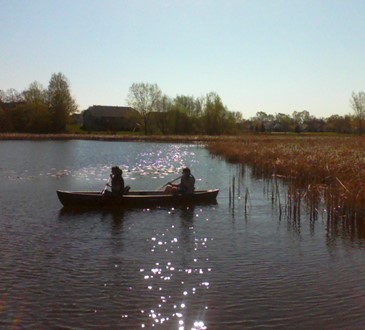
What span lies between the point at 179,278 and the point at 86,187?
1531 cm

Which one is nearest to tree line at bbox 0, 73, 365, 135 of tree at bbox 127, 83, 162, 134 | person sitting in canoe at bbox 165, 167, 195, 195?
tree at bbox 127, 83, 162, 134

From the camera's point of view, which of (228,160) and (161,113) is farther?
(161,113)

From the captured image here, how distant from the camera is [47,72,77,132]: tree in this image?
8069cm

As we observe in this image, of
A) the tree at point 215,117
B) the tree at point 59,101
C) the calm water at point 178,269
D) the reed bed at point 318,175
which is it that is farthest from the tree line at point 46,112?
the calm water at point 178,269

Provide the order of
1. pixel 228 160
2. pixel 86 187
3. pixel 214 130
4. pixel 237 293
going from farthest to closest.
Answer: pixel 214 130
pixel 228 160
pixel 86 187
pixel 237 293

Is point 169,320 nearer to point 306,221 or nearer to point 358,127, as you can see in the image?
point 306,221

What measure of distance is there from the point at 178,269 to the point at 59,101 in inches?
2939

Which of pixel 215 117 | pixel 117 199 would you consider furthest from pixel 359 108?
pixel 117 199

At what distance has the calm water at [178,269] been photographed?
798 centimetres

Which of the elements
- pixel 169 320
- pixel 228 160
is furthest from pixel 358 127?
pixel 169 320

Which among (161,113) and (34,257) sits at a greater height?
(161,113)

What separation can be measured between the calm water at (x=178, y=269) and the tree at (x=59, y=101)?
212 ft

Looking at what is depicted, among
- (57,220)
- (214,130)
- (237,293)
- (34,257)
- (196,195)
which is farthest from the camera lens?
(214,130)

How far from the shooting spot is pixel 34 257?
1108 centimetres
